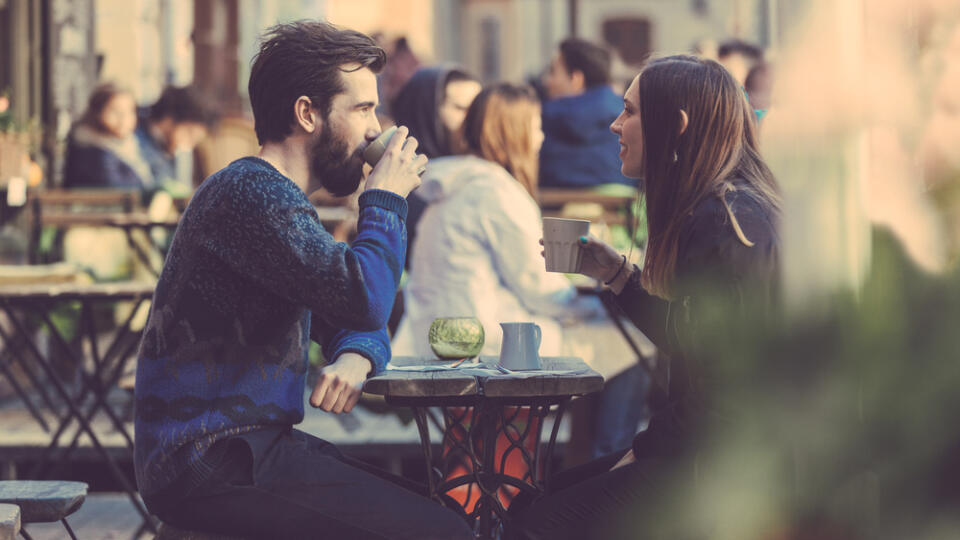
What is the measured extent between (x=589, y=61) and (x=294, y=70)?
4.75 metres

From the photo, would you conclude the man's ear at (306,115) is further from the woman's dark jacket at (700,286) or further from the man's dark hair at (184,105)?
the man's dark hair at (184,105)

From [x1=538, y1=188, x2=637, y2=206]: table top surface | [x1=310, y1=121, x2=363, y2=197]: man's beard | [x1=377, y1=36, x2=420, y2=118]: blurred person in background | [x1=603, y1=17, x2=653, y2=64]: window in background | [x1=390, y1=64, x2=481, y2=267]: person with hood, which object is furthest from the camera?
[x1=603, y1=17, x2=653, y2=64]: window in background

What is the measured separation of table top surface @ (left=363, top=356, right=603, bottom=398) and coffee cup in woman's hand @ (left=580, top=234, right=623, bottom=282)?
23 cm

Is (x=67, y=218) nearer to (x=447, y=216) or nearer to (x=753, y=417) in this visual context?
(x=447, y=216)

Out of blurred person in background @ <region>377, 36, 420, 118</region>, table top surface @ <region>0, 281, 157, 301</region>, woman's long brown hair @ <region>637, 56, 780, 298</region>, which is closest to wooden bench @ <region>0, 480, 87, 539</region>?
woman's long brown hair @ <region>637, 56, 780, 298</region>

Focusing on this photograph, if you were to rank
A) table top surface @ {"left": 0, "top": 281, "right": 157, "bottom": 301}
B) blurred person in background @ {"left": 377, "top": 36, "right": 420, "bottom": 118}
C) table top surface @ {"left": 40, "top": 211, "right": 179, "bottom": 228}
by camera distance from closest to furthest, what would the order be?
1. table top surface @ {"left": 0, "top": 281, "right": 157, "bottom": 301}
2. table top surface @ {"left": 40, "top": 211, "right": 179, "bottom": 228}
3. blurred person in background @ {"left": 377, "top": 36, "right": 420, "bottom": 118}

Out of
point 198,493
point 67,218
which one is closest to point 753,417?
point 198,493

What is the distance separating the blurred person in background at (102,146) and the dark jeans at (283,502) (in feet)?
18.1

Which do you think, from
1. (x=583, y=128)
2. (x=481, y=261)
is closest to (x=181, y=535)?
(x=481, y=261)

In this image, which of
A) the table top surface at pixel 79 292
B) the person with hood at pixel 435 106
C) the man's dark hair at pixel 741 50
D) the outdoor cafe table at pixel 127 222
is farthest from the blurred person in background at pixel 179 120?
the table top surface at pixel 79 292

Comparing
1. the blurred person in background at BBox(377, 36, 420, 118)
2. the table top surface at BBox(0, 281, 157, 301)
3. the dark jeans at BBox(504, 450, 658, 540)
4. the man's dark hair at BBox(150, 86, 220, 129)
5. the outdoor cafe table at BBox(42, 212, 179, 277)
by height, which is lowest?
the dark jeans at BBox(504, 450, 658, 540)

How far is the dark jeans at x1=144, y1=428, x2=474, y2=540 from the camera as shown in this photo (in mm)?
2113

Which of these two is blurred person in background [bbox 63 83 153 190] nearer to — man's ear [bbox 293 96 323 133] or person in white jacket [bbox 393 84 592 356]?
person in white jacket [bbox 393 84 592 356]

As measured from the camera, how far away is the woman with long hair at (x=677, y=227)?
227 centimetres
